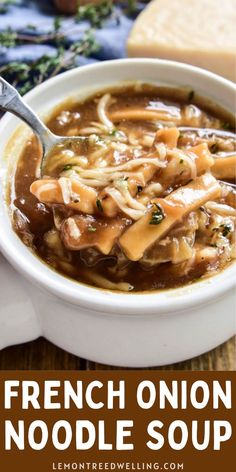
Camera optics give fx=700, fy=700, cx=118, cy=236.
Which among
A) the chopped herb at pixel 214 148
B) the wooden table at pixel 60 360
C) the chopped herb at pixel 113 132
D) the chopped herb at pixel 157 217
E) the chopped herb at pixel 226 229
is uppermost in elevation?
the chopped herb at pixel 157 217

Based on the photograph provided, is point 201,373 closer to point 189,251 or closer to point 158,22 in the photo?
point 189,251

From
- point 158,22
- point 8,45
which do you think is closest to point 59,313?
point 8,45

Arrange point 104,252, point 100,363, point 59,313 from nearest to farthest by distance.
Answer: point 104,252, point 59,313, point 100,363

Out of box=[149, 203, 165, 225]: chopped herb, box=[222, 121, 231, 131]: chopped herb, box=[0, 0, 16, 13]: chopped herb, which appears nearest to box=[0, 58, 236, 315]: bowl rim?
box=[149, 203, 165, 225]: chopped herb

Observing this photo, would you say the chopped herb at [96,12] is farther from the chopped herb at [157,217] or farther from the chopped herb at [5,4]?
the chopped herb at [157,217]

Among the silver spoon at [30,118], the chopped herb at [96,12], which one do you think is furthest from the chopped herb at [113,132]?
→ the chopped herb at [96,12]

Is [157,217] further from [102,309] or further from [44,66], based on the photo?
[44,66]
